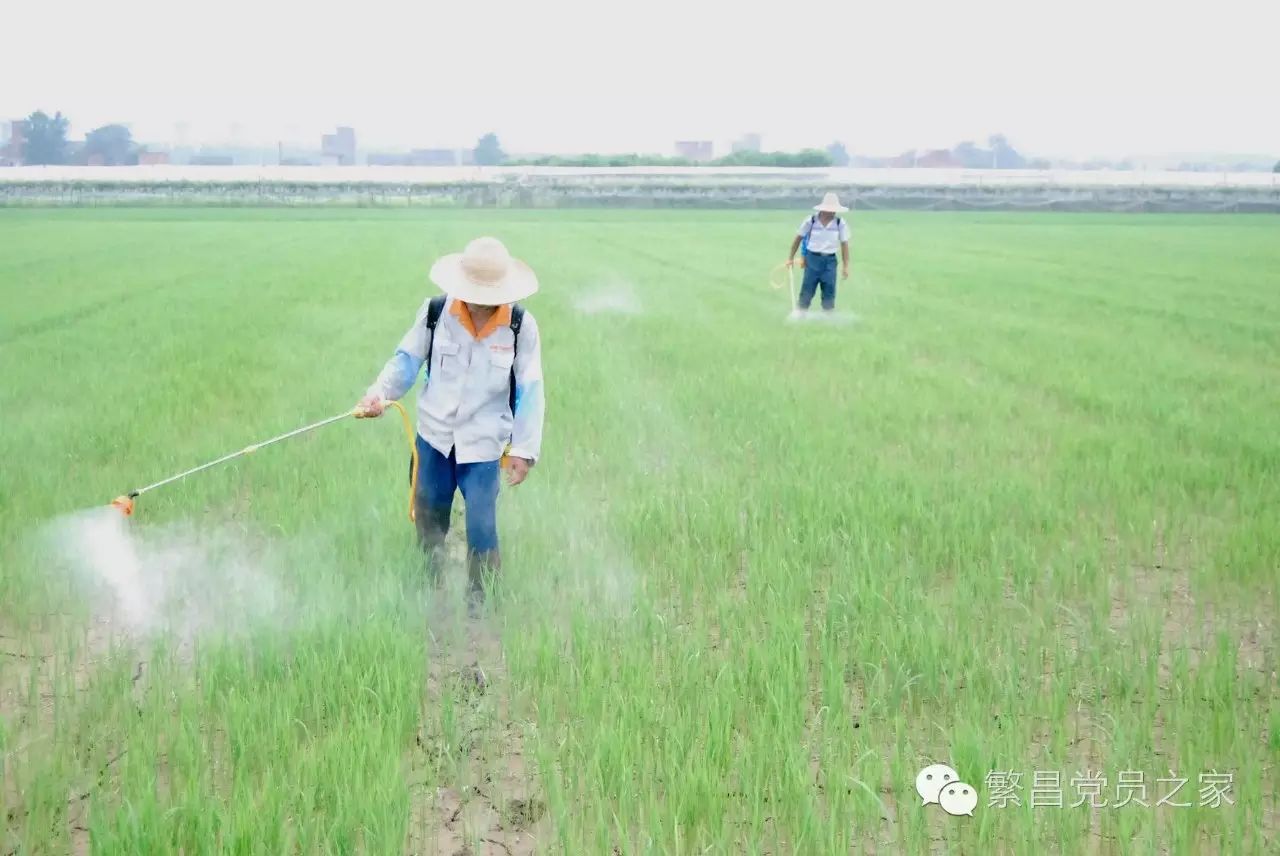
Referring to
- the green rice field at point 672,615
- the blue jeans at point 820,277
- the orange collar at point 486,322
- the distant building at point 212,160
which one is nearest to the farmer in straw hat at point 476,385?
the orange collar at point 486,322

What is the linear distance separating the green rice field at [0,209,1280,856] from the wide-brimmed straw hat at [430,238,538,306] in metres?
0.95

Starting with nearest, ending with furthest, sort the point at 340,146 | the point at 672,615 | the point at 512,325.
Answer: the point at 512,325 → the point at 672,615 → the point at 340,146

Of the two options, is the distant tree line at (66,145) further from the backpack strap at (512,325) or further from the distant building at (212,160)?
the backpack strap at (512,325)

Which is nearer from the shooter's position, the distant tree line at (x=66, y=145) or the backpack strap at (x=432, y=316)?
the backpack strap at (x=432, y=316)

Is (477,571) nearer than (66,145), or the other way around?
(477,571)

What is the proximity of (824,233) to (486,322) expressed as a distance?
7.39 meters

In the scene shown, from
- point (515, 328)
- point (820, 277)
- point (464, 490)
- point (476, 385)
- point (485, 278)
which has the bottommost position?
point (820, 277)

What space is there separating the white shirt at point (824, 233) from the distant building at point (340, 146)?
169ft

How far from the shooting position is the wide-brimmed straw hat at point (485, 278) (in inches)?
139

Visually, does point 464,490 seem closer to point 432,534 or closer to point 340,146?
point 432,534

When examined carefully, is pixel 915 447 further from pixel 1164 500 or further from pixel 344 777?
pixel 344 777

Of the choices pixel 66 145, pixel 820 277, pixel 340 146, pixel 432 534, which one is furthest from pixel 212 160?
pixel 432 534

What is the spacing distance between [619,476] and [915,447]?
1.53 m

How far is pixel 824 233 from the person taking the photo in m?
10.7
